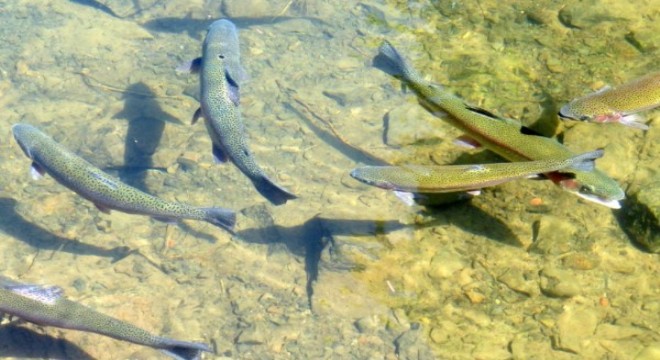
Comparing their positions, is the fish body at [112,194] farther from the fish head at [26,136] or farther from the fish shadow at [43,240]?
the fish shadow at [43,240]

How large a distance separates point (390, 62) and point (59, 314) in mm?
4331

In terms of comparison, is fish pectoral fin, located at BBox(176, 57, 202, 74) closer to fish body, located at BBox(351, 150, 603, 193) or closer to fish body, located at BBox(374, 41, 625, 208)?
fish body, located at BBox(374, 41, 625, 208)

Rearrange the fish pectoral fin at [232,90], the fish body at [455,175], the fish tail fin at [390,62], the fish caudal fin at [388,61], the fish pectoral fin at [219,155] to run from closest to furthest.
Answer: the fish body at [455,175] → the fish pectoral fin at [219,155] → the fish pectoral fin at [232,90] → the fish tail fin at [390,62] → the fish caudal fin at [388,61]

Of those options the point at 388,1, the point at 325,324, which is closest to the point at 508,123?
the point at 325,324

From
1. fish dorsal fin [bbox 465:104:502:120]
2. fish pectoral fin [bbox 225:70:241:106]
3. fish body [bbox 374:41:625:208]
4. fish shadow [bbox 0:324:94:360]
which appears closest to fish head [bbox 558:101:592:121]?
fish body [bbox 374:41:625:208]

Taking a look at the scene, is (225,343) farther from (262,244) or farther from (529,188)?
(529,188)

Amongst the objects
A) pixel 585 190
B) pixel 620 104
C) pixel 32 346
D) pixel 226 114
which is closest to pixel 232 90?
pixel 226 114

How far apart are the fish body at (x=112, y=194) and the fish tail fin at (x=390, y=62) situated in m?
2.14

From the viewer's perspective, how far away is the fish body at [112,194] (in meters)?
4.85

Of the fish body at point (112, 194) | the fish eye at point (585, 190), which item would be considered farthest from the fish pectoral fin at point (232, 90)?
the fish eye at point (585, 190)

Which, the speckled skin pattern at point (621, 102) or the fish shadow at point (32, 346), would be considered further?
the speckled skin pattern at point (621, 102)

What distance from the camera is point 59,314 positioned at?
445 cm

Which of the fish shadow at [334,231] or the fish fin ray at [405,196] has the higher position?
the fish fin ray at [405,196]

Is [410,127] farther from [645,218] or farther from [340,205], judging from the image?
[645,218]
